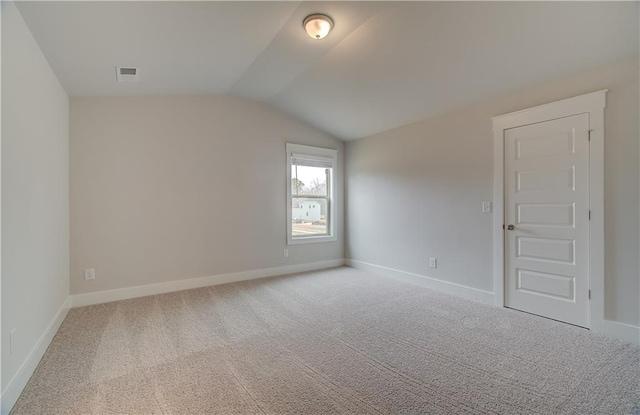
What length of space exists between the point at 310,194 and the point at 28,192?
12.2 feet

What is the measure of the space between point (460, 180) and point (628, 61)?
5.69 ft

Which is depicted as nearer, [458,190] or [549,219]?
[549,219]

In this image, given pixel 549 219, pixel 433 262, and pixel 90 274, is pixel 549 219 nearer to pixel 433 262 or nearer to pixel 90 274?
pixel 433 262

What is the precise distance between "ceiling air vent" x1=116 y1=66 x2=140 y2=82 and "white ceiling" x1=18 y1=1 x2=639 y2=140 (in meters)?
0.07

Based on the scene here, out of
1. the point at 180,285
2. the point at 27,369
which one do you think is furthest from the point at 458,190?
the point at 27,369

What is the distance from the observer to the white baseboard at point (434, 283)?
11.3ft

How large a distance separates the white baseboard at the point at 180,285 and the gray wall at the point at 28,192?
1.48ft

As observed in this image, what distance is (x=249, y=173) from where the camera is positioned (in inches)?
177

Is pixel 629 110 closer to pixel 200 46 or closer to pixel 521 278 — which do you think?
pixel 521 278

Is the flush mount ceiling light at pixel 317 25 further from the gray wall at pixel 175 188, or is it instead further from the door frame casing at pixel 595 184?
the door frame casing at pixel 595 184

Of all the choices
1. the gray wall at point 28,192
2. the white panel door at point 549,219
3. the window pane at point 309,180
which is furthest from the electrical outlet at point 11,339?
the white panel door at point 549,219

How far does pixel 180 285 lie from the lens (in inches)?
154

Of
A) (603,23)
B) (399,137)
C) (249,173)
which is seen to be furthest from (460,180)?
(249,173)

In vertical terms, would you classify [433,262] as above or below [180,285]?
above
